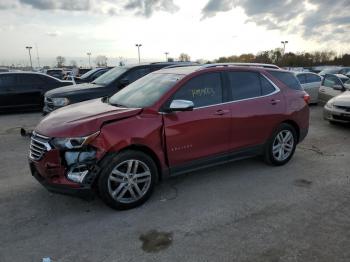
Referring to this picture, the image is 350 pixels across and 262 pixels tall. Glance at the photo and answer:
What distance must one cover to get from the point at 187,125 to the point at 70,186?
1704mm

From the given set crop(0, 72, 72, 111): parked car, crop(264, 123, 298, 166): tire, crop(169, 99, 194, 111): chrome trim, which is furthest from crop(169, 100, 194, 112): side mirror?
crop(0, 72, 72, 111): parked car

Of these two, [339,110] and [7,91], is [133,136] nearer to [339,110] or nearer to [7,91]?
[339,110]

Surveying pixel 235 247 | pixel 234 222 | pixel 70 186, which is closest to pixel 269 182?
pixel 234 222

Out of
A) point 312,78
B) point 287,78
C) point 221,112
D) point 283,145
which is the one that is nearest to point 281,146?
point 283,145

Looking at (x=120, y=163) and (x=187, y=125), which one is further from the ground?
(x=187, y=125)

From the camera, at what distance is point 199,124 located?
4.63m

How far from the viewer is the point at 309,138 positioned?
25.9 ft

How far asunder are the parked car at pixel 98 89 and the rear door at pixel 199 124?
14.7ft

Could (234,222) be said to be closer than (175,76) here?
Yes

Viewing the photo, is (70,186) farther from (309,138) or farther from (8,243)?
(309,138)

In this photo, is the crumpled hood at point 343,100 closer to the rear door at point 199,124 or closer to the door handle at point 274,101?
the door handle at point 274,101

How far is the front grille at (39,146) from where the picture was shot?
3936 mm

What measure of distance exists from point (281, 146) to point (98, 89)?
506cm

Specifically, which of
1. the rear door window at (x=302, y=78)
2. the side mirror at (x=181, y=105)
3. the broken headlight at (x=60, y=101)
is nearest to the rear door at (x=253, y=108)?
the side mirror at (x=181, y=105)
